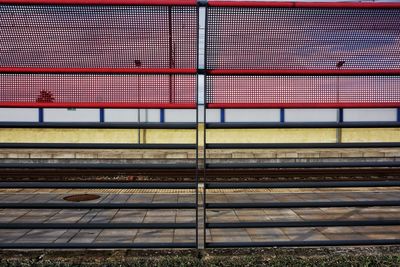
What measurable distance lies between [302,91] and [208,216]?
10.1ft

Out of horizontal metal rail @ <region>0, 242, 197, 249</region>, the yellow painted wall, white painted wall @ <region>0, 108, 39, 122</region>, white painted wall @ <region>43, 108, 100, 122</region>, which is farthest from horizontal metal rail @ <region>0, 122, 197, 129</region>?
white painted wall @ <region>0, 108, 39, 122</region>

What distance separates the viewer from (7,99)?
3.46 metres

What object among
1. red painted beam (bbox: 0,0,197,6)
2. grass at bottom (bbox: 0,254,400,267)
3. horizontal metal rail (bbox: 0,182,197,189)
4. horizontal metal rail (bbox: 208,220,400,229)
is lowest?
grass at bottom (bbox: 0,254,400,267)

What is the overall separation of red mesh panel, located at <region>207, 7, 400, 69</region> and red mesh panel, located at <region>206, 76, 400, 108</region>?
0.12m

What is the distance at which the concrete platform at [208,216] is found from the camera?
4.73 metres

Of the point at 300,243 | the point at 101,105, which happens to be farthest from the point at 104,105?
the point at 300,243

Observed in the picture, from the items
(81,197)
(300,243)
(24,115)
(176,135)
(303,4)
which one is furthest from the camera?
(176,135)

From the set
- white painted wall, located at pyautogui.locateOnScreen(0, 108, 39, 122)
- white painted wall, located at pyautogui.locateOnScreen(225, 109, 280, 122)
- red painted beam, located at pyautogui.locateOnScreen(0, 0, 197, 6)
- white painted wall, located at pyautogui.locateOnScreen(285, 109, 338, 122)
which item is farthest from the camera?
white painted wall, located at pyautogui.locateOnScreen(225, 109, 280, 122)

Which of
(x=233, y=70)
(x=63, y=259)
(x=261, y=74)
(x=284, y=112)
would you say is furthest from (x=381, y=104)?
(x=284, y=112)

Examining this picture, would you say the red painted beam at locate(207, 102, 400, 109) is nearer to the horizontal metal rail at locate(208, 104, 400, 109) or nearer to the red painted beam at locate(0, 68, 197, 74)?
the horizontal metal rail at locate(208, 104, 400, 109)

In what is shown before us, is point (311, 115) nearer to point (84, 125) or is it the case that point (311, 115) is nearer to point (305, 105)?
point (305, 105)

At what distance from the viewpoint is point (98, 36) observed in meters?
3.35

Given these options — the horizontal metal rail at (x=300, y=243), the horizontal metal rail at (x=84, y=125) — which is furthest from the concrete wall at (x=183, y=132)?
the horizontal metal rail at (x=300, y=243)

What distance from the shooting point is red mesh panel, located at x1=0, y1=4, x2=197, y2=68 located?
3.31 metres
